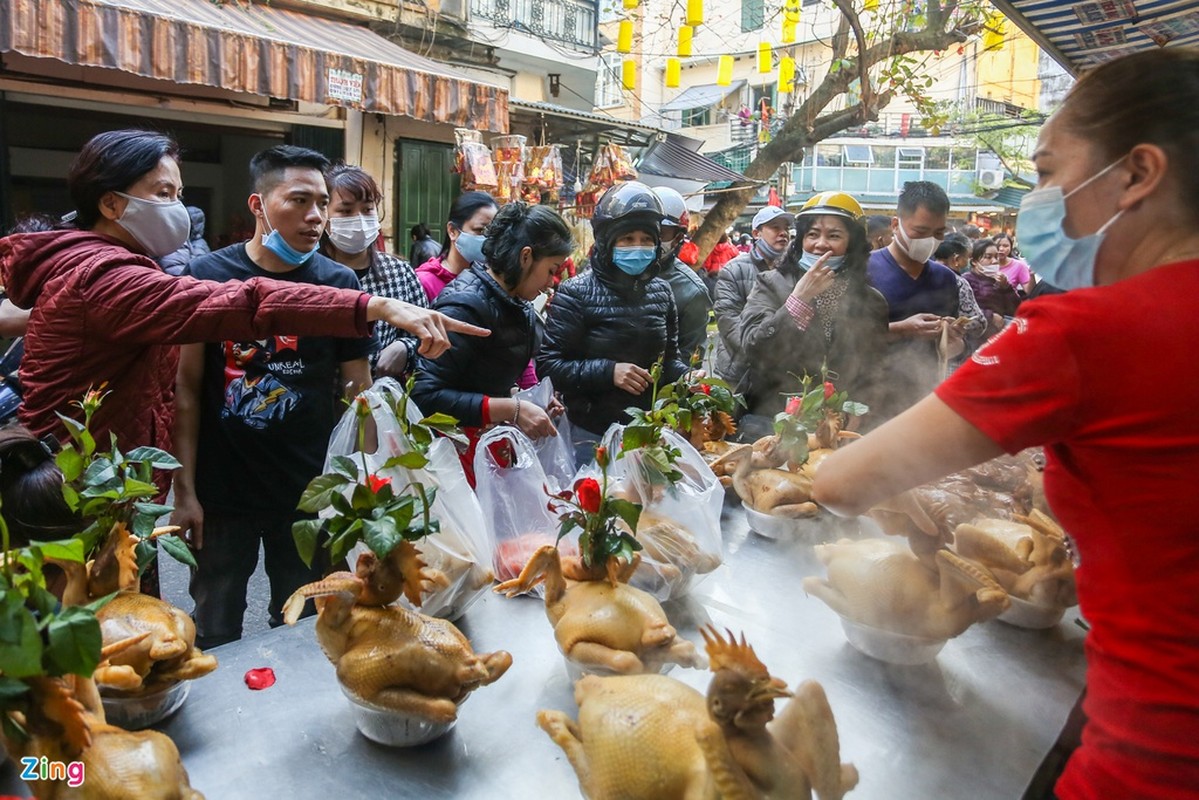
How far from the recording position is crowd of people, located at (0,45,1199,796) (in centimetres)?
90

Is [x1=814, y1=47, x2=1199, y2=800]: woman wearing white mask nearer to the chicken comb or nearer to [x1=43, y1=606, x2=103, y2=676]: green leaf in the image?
the chicken comb

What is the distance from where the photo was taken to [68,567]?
125 centimetres

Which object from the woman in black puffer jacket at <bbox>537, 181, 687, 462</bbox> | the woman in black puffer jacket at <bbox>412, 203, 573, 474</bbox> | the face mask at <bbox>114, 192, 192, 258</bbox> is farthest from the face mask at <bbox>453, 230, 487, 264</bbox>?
the face mask at <bbox>114, 192, 192, 258</bbox>

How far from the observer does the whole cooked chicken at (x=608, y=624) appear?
1340mm

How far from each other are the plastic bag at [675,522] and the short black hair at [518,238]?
0.80 meters

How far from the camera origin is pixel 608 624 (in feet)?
4.48

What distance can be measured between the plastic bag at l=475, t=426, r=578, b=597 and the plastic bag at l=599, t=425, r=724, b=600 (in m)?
0.20

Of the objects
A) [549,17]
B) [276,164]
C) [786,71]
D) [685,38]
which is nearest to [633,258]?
[276,164]

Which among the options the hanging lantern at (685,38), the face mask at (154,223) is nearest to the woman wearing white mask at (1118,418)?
the face mask at (154,223)

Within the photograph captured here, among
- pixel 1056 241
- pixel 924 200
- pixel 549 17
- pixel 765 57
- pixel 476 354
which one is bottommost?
pixel 476 354

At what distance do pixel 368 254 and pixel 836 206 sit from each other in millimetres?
2129

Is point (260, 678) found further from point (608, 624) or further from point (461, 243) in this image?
point (461, 243)

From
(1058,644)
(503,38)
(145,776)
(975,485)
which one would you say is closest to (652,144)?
(503,38)

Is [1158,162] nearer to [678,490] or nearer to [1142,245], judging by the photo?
[1142,245]
